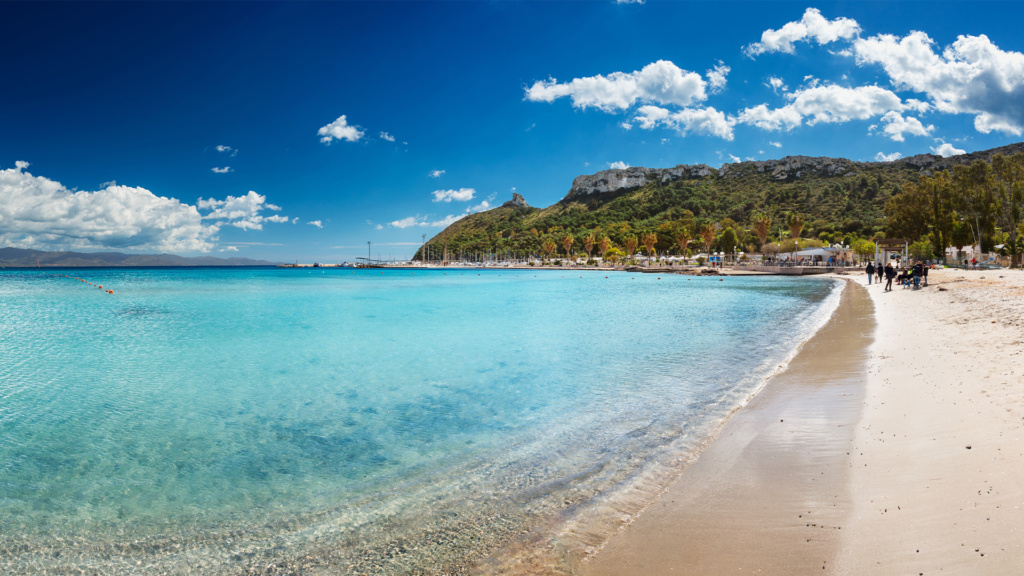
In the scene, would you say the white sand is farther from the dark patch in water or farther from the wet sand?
the dark patch in water

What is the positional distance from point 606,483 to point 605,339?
1090 centimetres

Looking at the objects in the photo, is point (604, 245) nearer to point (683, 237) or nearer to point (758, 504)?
point (683, 237)

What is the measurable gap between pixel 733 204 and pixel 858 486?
160m

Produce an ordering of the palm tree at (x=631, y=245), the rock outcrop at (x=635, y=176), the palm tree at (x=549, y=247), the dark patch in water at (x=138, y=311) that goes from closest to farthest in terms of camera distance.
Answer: the dark patch in water at (x=138, y=311) < the palm tree at (x=631, y=245) < the palm tree at (x=549, y=247) < the rock outcrop at (x=635, y=176)

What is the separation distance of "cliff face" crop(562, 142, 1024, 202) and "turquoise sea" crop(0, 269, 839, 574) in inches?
5151

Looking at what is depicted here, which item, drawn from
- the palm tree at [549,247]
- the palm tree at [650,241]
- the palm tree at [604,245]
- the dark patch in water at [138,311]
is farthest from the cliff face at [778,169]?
the dark patch in water at [138,311]

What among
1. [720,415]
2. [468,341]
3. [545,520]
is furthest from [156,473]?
[468,341]

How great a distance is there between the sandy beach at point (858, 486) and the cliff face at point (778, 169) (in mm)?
Result: 130261

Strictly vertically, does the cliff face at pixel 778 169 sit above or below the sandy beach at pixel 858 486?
above

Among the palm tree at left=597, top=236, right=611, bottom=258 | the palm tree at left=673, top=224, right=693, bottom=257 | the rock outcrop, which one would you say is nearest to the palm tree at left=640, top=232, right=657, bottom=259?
the palm tree at left=673, top=224, right=693, bottom=257

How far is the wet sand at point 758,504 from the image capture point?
3.31 m

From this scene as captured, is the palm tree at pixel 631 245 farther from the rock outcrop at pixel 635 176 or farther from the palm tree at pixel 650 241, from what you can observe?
the rock outcrop at pixel 635 176

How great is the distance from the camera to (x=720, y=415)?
7102mm

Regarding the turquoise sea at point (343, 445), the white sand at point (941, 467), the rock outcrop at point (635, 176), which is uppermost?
the rock outcrop at point (635, 176)
